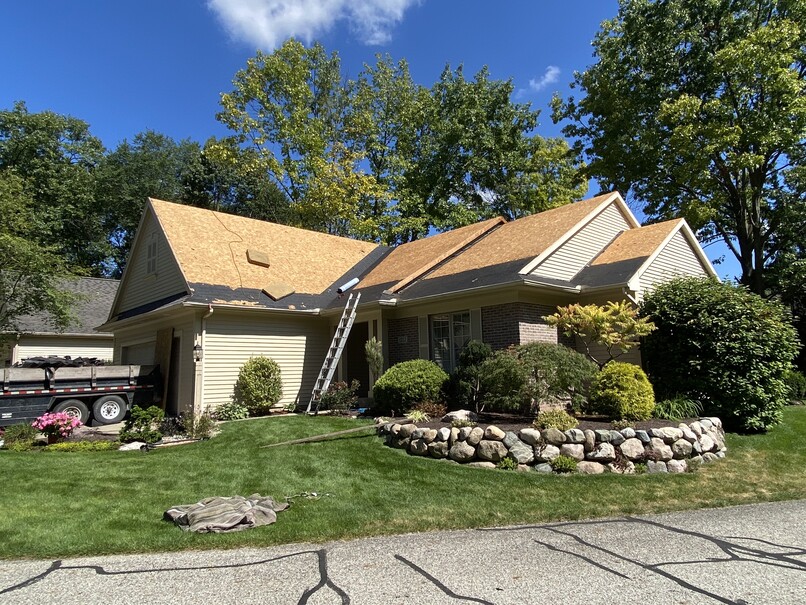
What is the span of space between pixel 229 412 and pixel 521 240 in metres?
9.12

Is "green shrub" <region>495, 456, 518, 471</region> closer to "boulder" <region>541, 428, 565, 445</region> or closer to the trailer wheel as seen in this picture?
"boulder" <region>541, 428, 565, 445</region>

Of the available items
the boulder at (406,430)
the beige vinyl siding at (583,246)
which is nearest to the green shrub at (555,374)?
the boulder at (406,430)

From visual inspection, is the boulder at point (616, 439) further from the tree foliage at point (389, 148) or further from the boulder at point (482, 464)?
the tree foliage at point (389, 148)

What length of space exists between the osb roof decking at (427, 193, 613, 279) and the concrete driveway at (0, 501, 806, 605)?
8.69 m

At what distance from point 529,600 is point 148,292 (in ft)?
52.3

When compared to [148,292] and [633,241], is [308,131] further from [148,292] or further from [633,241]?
[633,241]

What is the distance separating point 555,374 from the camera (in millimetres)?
9484

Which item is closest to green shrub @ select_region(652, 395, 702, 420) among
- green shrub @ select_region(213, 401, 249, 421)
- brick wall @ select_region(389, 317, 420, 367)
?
brick wall @ select_region(389, 317, 420, 367)

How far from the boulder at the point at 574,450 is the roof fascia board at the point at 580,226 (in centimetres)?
479

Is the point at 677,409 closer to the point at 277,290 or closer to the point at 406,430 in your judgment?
the point at 406,430

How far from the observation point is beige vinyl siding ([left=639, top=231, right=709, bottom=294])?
13.2 meters

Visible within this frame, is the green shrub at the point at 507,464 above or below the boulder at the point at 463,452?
below

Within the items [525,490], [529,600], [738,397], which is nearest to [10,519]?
[529,600]

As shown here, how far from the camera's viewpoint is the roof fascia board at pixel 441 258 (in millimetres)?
15000
